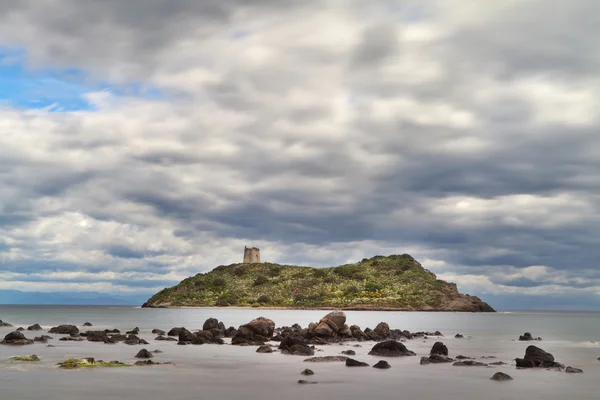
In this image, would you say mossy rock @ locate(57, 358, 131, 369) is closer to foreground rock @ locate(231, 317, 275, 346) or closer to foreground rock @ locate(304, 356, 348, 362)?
foreground rock @ locate(304, 356, 348, 362)

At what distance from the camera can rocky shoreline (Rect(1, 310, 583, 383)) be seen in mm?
49519

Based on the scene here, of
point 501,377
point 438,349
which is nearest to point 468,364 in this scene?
point 438,349

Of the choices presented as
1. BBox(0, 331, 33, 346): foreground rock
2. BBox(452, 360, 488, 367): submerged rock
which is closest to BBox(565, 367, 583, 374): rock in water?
BBox(452, 360, 488, 367): submerged rock

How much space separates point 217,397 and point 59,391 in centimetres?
852

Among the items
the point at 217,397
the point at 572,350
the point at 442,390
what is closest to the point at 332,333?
the point at 572,350

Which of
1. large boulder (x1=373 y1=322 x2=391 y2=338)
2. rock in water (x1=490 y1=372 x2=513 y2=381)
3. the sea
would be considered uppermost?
large boulder (x1=373 y1=322 x2=391 y2=338)

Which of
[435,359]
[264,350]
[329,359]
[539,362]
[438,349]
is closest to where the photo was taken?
[539,362]

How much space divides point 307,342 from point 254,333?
6.32 m

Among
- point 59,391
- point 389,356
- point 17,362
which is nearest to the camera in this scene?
point 59,391

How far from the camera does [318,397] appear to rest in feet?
114

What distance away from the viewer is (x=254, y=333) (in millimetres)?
73625

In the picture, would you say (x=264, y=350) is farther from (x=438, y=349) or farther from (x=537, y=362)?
(x=537, y=362)

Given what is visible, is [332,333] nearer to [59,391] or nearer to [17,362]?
[17,362]

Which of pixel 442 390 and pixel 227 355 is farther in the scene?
pixel 227 355
